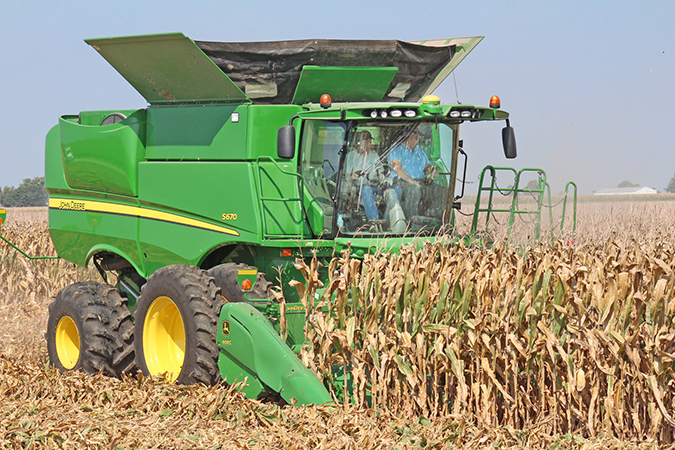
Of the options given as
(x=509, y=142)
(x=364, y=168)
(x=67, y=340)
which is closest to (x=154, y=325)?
(x=67, y=340)

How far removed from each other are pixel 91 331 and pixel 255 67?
258 cm

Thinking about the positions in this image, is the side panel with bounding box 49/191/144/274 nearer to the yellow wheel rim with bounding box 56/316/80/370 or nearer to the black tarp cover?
the yellow wheel rim with bounding box 56/316/80/370

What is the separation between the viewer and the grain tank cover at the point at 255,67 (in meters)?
6.00

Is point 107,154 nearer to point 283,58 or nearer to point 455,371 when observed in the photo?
point 283,58

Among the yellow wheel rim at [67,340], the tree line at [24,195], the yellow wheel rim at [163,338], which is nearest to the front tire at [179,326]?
the yellow wheel rim at [163,338]

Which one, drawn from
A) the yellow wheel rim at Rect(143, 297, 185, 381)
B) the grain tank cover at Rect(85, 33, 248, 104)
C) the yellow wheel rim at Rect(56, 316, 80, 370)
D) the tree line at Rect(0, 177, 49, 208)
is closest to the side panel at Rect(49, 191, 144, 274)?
the yellow wheel rim at Rect(56, 316, 80, 370)

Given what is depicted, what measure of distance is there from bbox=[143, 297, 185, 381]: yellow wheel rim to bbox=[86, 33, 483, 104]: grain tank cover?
1.83m

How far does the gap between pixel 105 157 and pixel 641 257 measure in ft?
15.3

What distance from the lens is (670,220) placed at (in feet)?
42.9

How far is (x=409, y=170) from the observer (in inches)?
227

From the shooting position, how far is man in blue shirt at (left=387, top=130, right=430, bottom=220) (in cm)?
566

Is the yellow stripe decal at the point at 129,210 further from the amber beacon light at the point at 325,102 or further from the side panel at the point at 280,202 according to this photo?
the amber beacon light at the point at 325,102

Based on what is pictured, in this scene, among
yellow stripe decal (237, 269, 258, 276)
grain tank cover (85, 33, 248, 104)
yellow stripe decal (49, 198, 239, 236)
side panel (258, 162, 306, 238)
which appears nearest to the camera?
yellow stripe decal (237, 269, 258, 276)

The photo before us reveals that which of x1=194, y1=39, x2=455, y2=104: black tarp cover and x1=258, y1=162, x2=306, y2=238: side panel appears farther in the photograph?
x1=194, y1=39, x2=455, y2=104: black tarp cover
